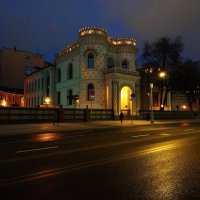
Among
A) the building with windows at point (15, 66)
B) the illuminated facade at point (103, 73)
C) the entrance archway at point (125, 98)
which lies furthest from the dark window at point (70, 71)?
the building with windows at point (15, 66)

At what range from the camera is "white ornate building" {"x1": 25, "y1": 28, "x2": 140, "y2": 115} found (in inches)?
1918

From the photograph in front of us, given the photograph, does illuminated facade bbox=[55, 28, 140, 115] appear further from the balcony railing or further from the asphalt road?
the asphalt road

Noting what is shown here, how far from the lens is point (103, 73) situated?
50500 millimetres

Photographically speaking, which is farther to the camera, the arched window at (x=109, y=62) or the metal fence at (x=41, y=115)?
the arched window at (x=109, y=62)

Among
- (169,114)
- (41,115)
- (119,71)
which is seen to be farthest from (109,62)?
(41,115)

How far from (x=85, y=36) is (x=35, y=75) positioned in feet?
82.5

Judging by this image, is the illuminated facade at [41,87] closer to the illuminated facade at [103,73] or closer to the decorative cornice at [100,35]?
the decorative cornice at [100,35]

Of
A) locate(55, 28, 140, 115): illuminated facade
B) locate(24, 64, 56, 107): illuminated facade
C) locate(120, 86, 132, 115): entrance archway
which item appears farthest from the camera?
locate(24, 64, 56, 107): illuminated facade

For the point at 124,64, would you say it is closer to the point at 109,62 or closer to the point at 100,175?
the point at 109,62

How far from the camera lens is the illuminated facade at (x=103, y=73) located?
48.7 meters

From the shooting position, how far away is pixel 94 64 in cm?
5069

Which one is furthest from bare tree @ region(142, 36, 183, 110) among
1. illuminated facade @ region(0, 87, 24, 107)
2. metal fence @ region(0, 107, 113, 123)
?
illuminated facade @ region(0, 87, 24, 107)

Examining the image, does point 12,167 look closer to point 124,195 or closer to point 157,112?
point 124,195

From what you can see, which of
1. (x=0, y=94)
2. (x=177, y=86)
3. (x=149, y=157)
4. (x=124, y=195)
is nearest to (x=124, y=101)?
(x=177, y=86)
